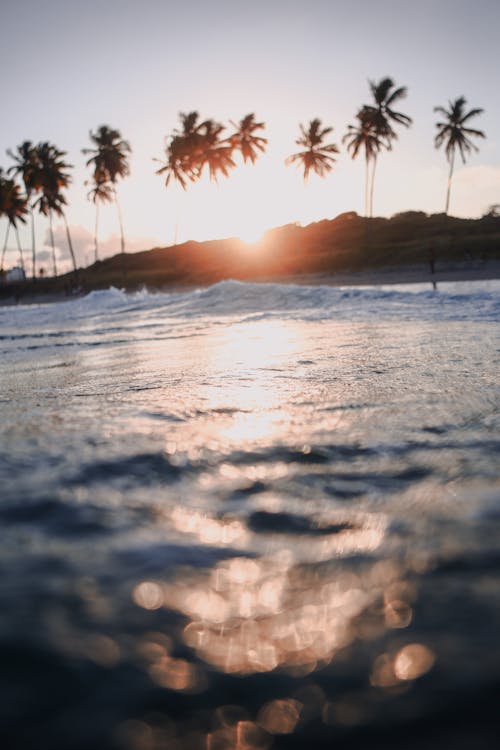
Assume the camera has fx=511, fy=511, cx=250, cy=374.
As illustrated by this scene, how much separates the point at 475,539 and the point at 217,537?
56cm

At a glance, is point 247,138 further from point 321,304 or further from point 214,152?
point 321,304

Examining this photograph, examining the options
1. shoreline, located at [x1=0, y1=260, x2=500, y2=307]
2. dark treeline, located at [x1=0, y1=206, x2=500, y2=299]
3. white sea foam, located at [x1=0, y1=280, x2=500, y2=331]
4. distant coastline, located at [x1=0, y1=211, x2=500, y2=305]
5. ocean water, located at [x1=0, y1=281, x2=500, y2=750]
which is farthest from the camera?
dark treeline, located at [x1=0, y1=206, x2=500, y2=299]

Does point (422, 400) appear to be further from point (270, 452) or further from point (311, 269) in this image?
point (311, 269)

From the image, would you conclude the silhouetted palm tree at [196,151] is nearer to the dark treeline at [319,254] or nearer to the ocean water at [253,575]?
the dark treeline at [319,254]

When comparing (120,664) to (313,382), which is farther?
(313,382)

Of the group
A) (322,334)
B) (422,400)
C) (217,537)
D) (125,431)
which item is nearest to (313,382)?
(422,400)

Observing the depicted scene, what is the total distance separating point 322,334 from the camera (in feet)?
20.5

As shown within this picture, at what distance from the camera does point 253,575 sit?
0.99 metres

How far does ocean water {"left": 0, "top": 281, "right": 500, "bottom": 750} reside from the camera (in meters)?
0.68

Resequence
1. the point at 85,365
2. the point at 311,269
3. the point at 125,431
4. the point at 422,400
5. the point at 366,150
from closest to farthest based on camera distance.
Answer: the point at 125,431 → the point at 422,400 → the point at 85,365 → the point at 311,269 → the point at 366,150

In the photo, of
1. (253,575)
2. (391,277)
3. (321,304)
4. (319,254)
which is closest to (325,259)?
(319,254)

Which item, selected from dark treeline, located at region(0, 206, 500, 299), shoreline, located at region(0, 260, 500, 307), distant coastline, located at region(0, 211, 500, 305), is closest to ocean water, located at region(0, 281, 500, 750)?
shoreline, located at region(0, 260, 500, 307)

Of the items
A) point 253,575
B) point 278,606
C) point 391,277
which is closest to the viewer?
point 278,606

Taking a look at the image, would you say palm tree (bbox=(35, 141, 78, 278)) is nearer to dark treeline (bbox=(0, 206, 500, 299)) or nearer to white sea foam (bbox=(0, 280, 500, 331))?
dark treeline (bbox=(0, 206, 500, 299))
